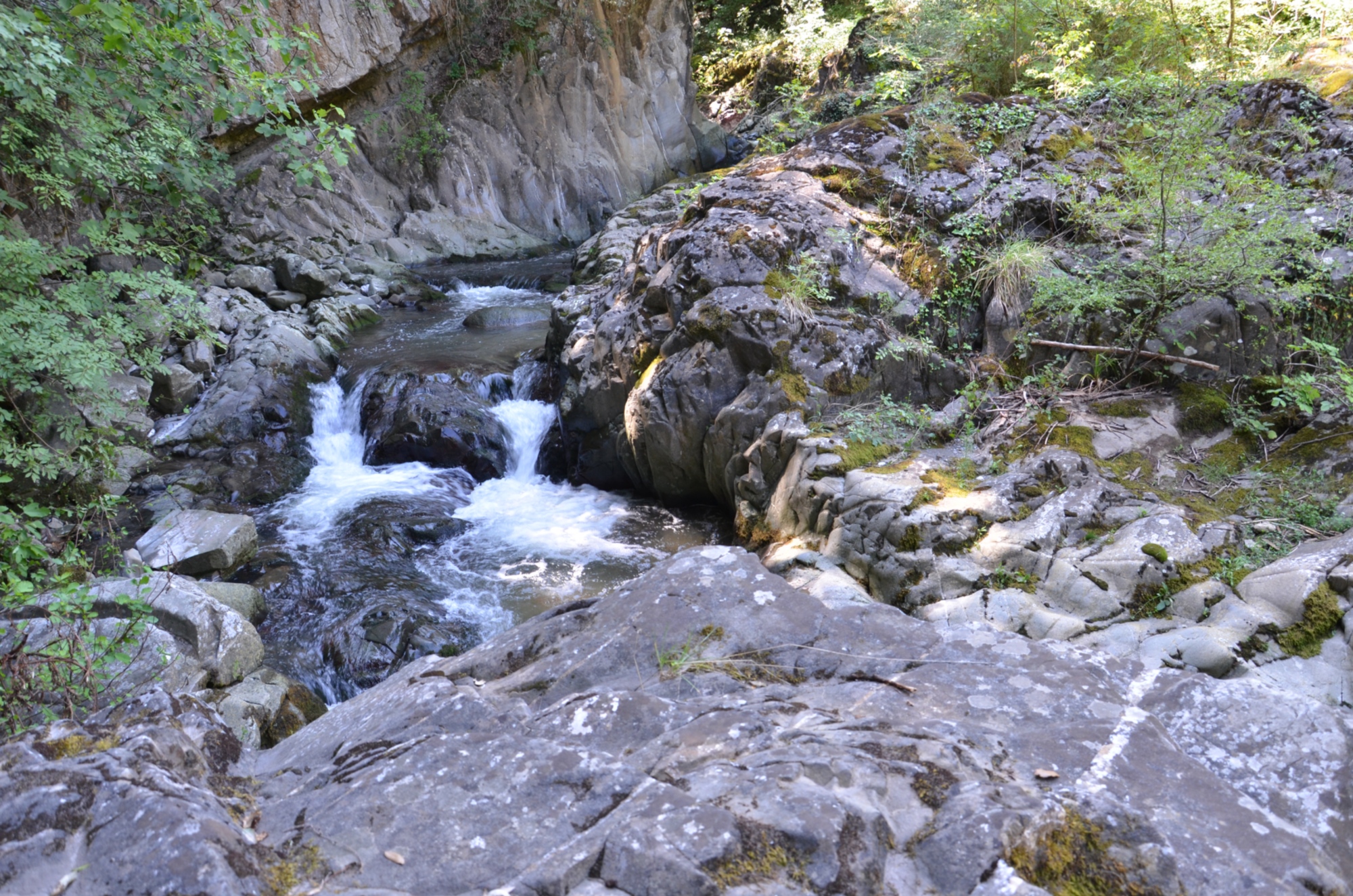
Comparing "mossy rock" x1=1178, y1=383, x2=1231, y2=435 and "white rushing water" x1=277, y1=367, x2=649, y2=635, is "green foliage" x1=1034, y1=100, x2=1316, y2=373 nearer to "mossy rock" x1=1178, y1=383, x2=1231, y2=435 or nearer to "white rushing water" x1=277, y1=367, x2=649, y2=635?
"mossy rock" x1=1178, y1=383, x2=1231, y2=435

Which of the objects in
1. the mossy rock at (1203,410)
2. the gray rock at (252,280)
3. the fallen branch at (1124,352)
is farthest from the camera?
the gray rock at (252,280)

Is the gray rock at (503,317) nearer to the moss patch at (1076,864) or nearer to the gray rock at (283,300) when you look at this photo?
the gray rock at (283,300)

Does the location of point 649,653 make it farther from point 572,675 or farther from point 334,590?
point 334,590

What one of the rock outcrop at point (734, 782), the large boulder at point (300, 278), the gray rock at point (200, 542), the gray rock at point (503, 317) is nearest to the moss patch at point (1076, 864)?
the rock outcrop at point (734, 782)

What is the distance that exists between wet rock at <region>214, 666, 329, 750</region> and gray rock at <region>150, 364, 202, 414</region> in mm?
5918

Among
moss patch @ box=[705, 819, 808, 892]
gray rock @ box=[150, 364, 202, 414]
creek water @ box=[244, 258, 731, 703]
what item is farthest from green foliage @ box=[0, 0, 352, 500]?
moss patch @ box=[705, 819, 808, 892]

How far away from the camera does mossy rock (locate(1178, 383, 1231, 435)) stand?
5367 mm

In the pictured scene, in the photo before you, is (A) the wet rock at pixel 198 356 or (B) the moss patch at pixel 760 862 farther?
(A) the wet rock at pixel 198 356

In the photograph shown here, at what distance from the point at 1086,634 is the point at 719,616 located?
2018mm

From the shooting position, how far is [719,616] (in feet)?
10.4

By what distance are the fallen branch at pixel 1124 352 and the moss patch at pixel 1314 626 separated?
251cm

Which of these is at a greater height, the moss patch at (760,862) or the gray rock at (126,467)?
the gray rock at (126,467)

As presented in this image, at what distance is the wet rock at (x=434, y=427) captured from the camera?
922cm

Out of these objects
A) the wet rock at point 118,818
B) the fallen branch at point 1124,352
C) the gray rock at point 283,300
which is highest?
the gray rock at point 283,300
